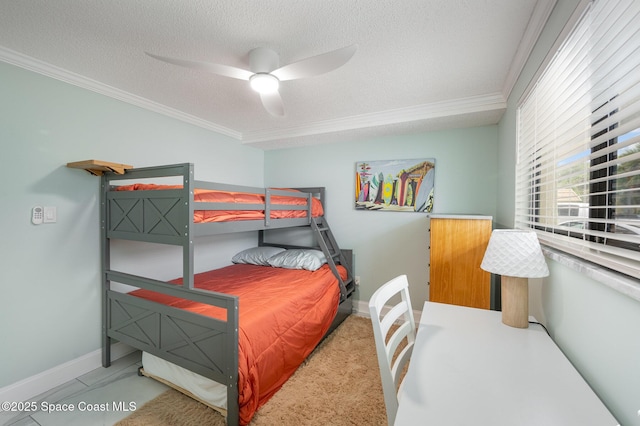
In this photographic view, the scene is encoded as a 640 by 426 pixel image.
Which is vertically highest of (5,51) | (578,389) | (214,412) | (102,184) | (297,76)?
(5,51)

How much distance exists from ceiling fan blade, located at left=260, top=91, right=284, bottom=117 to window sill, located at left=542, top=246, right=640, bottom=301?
1.74 metres

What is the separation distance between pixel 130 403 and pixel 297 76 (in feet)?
7.68

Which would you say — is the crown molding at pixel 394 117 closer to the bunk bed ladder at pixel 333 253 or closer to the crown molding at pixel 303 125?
the crown molding at pixel 303 125

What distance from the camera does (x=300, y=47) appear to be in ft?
5.33

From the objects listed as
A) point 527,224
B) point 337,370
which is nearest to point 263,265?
point 337,370

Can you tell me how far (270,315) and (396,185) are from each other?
1980mm

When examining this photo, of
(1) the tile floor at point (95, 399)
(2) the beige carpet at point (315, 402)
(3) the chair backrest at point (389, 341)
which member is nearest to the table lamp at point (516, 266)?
(3) the chair backrest at point (389, 341)

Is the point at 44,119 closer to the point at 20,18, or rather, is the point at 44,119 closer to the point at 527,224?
the point at 20,18

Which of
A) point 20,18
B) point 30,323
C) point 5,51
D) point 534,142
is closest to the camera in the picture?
point 20,18

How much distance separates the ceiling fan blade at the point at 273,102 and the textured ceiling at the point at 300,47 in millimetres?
252

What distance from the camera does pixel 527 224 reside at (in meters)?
1.68

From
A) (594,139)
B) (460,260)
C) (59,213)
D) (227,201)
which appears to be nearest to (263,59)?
(227,201)

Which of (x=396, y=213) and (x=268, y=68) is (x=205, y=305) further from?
(x=396, y=213)

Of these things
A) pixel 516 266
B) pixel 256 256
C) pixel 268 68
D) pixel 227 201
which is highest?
pixel 268 68
